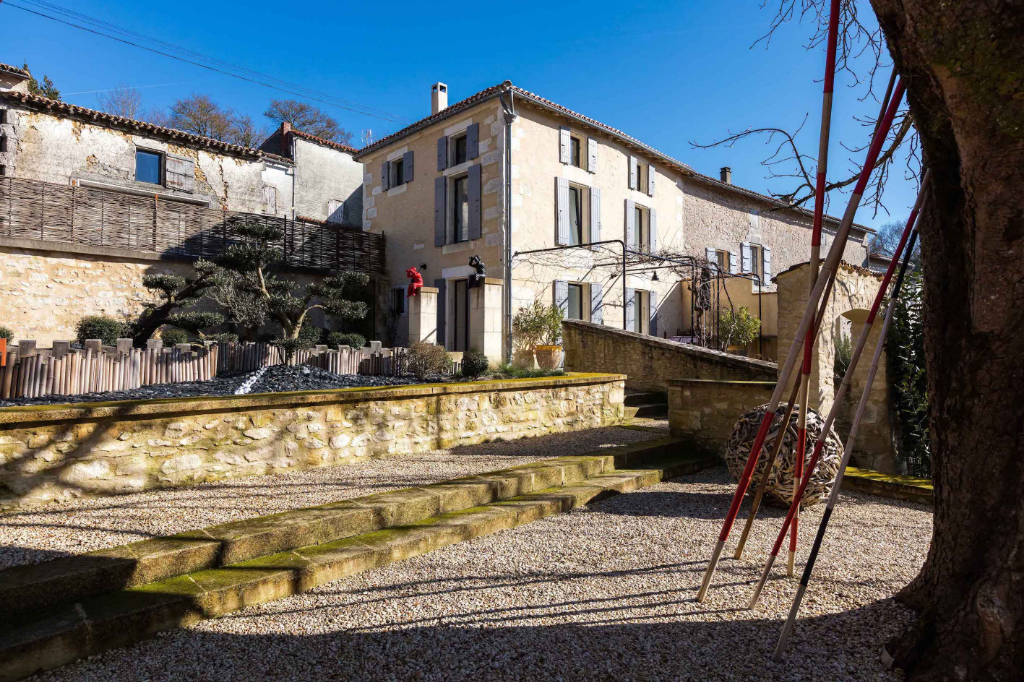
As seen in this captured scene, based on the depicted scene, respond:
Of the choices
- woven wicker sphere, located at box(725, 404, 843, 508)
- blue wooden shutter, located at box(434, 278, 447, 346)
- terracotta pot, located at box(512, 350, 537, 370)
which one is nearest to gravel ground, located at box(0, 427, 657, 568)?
woven wicker sphere, located at box(725, 404, 843, 508)

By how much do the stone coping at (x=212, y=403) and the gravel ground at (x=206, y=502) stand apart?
511 mm

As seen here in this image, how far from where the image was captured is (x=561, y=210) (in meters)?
12.6

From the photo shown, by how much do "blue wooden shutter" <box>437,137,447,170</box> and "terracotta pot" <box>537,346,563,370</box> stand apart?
516 cm

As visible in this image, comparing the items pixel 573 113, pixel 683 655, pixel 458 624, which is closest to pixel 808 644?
pixel 683 655

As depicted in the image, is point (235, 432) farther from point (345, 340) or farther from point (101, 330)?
point (101, 330)

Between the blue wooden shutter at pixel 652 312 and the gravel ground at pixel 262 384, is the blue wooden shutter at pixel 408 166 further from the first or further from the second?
the gravel ground at pixel 262 384

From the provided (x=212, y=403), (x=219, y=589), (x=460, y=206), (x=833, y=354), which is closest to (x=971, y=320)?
(x=219, y=589)

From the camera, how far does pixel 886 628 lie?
230 centimetres

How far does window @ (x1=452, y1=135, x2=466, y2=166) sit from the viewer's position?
13.2 metres

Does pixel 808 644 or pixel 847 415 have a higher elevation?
pixel 847 415

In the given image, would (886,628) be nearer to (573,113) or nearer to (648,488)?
(648,488)

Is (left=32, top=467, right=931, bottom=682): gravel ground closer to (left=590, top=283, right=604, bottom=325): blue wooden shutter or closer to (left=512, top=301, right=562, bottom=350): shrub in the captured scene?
(left=512, top=301, right=562, bottom=350): shrub

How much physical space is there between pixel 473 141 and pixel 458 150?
0.93m

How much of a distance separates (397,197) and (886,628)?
46.2 ft
